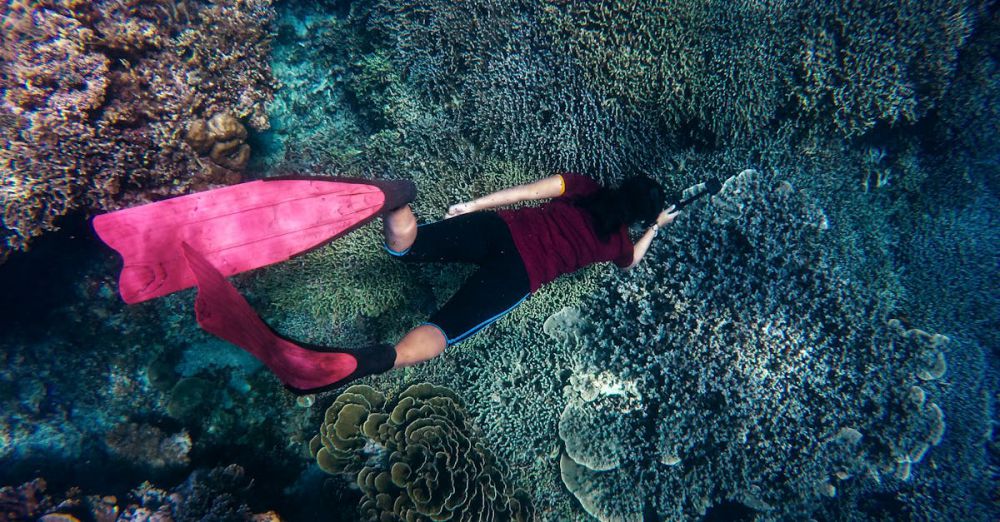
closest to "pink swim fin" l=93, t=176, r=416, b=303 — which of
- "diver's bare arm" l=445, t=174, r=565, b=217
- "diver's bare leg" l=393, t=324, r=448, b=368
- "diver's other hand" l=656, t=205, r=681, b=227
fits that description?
"diver's bare arm" l=445, t=174, r=565, b=217

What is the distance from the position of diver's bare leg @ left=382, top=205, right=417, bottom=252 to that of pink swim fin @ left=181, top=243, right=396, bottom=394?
0.83m

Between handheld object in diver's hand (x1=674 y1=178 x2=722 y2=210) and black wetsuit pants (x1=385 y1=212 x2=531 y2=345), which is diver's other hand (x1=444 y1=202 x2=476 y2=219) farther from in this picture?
handheld object in diver's hand (x1=674 y1=178 x2=722 y2=210)

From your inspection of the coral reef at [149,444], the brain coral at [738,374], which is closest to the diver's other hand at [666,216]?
the brain coral at [738,374]

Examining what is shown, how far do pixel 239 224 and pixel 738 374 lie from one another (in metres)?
4.21

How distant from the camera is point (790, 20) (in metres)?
4.09

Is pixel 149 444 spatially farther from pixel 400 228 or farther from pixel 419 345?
pixel 400 228

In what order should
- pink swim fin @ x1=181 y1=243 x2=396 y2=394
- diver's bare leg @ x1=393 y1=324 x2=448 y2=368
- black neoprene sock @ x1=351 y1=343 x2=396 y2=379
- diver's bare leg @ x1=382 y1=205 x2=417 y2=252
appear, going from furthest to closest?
diver's bare leg @ x1=382 y1=205 x2=417 y2=252
diver's bare leg @ x1=393 y1=324 x2=448 y2=368
black neoprene sock @ x1=351 y1=343 x2=396 y2=379
pink swim fin @ x1=181 y1=243 x2=396 y2=394

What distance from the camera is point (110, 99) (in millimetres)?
3148

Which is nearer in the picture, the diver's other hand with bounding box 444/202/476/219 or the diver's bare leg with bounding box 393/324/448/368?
the diver's bare leg with bounding box 393/324/448/368

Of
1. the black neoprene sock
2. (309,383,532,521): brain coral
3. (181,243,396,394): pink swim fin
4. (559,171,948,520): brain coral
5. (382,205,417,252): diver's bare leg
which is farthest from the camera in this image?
(559,171,948,520): brain coral

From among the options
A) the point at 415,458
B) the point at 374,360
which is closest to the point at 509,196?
the point at 374,360

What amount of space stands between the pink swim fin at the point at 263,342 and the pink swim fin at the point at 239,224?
2.08 ft

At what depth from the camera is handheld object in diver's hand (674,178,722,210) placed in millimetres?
3559

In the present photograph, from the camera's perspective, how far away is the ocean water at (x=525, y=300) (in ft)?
12.0
